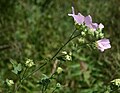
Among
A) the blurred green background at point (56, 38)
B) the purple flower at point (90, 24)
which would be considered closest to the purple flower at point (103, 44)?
the purple flower at point (90, 24)

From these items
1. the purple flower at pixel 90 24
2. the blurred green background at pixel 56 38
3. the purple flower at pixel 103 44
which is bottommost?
the purple flower at pixel 103 44

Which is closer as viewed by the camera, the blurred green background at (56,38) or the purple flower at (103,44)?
the purple flower at (103,44)

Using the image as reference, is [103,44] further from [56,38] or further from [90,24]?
[56,38]

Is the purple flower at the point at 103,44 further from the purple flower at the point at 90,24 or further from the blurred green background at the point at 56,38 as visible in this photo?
the blurred green background at the point at 56,38

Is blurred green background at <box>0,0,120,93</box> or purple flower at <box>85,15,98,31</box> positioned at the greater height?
blurred green background at <box>0,0,120,93</box>

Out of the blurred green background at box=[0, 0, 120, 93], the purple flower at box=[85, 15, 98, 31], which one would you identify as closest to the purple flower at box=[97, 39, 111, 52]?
the purple flower at box=[85, 15, 98, 31]

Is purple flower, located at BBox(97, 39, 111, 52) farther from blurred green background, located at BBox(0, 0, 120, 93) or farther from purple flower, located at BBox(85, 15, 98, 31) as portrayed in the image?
blurred green background, located at BBox(0, 0, 120, 93)

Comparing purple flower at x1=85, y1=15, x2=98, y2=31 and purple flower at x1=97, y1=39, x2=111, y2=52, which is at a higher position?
purple flower at x1=85, y1=15, x2=98, y2=31

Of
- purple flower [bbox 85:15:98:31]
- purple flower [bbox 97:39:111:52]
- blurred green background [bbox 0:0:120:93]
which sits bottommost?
purple flower [bbox 97:39:111:52]

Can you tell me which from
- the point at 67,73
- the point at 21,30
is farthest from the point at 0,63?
the point at 67,73

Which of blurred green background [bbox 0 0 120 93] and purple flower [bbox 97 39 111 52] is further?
blurred green background [bbox 0 0 120 93]
